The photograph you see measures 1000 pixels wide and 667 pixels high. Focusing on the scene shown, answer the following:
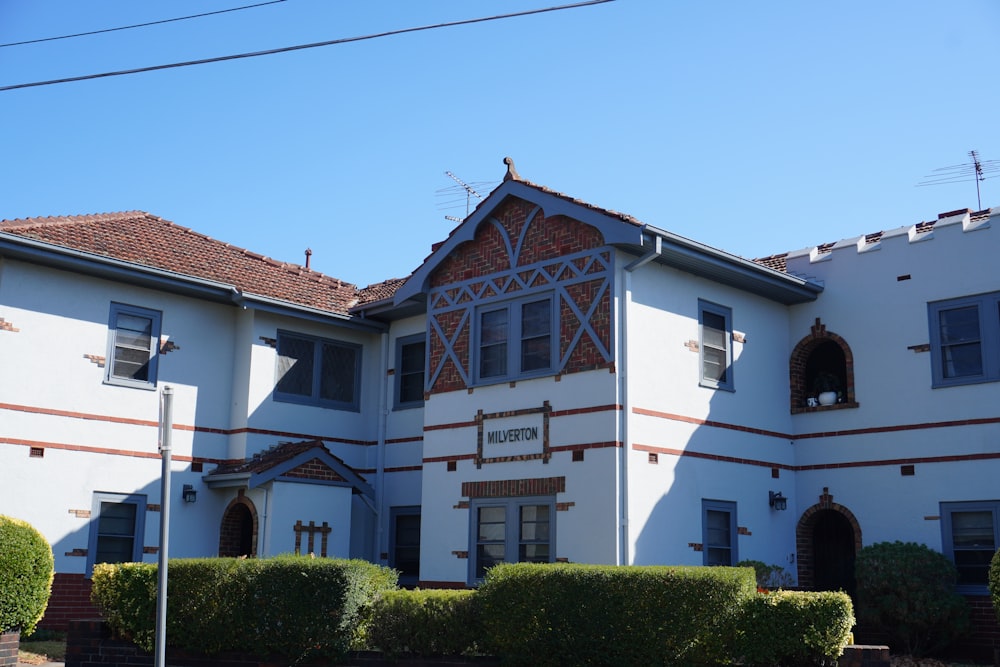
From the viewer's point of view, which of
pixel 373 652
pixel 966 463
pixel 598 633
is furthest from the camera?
pixel 966 463

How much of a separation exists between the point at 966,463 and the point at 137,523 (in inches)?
564

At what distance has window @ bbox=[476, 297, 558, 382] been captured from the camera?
1825 cm

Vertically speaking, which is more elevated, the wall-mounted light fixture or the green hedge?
the wall-mounted light fixture

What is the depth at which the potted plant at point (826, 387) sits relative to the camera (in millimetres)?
19656

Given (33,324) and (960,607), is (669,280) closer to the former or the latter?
(960,607)

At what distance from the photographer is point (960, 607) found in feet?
54.4

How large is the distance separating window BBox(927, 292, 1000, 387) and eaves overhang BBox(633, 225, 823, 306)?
2382 mm

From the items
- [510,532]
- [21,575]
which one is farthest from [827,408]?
[21,575]

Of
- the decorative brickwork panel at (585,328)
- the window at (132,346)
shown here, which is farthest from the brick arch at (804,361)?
the window at (132,346)

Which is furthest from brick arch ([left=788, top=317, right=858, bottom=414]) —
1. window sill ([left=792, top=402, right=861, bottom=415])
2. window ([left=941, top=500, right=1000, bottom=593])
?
window ([left=941, top=500, right=1000, bottom=593])

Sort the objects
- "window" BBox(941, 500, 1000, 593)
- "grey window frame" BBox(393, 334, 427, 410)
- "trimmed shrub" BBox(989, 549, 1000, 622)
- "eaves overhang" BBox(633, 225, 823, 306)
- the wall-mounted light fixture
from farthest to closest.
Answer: "grey window frame" BBox(393, 334, 427, 410) → the wall-mounted light fixture → "eaves overhang" BBox(633, 225, 823, 306) → "window" BBox(941, 500, 1000, 593) → "trimmed shrub" BBox(989, 549, 1000, 622)

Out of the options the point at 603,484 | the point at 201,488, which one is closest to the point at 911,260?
the point at 603,484

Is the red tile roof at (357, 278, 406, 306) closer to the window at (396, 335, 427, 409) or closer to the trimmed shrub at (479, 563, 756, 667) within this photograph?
the window at (396, 335, 427, 409)

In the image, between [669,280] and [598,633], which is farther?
[669,280]
